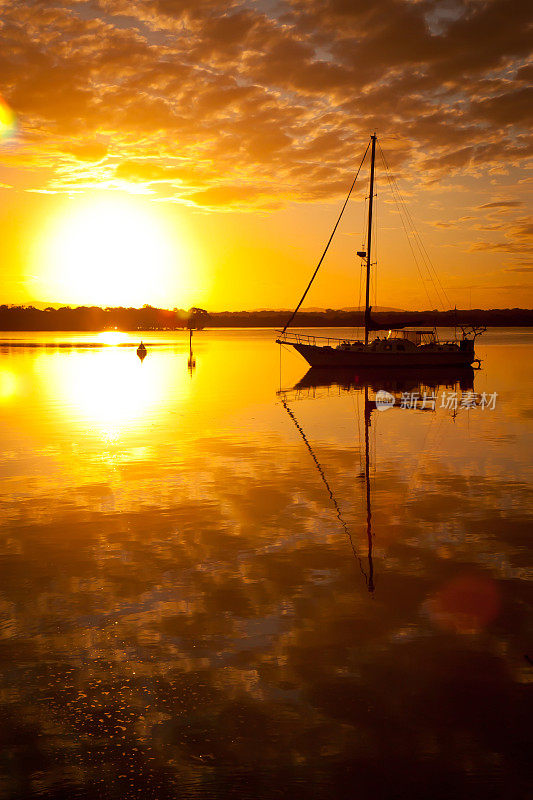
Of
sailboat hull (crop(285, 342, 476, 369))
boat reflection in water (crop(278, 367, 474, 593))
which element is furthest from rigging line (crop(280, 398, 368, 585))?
sailboat hull (crop(285, 342, 476, 369))

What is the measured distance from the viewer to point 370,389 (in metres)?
48.1

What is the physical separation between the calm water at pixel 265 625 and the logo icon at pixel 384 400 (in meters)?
14.4

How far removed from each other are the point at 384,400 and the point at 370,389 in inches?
297

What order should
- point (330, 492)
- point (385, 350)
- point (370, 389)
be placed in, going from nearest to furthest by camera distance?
point (330, 492) → point (370, 389) → point (385, 350)

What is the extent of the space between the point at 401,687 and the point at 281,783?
2.14 meters

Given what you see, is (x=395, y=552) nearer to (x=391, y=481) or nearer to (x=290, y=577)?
(x=290, y=577)

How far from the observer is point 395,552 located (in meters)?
12.9

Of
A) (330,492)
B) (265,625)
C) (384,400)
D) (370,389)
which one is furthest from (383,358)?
(265,625)

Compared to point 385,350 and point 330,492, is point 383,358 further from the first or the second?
point 330,492

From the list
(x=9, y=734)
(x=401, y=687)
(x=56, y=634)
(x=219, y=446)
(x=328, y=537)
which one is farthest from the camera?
(x=219, y=446)

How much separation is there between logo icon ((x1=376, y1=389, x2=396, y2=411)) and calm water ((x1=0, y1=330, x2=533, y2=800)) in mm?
14447

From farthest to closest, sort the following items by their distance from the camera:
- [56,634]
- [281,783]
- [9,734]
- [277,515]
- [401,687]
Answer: [277,515], [56,634], [401,687], [9,734], [281,783]

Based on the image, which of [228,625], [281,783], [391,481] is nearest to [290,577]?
[228,625]

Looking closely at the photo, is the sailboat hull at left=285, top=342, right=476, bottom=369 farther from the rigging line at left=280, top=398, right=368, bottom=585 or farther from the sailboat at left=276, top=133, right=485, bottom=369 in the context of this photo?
the rigging line at left=280, top=398, right=368, bottom=585
